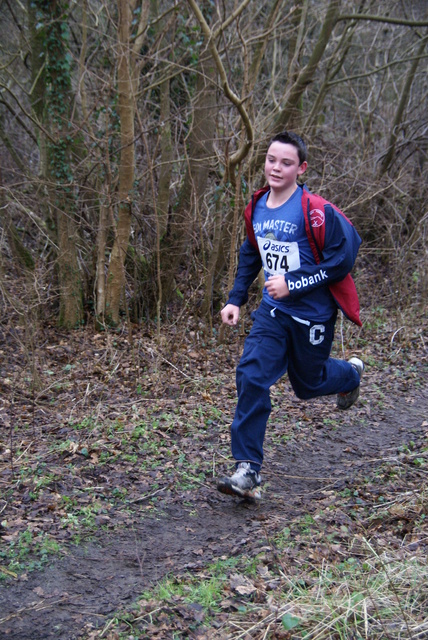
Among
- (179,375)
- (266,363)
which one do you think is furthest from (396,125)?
(266,363)

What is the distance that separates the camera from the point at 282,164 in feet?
12.6

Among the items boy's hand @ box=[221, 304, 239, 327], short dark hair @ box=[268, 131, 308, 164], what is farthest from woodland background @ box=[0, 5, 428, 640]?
short dark hair @ box=[268, 131, 308, 164]

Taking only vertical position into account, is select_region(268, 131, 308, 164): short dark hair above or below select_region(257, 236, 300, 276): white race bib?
above

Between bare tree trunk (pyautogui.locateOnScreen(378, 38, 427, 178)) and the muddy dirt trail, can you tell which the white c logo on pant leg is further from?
bare tree trunk (pyautogui.locateOnScreen(378, 38, 427, 178))

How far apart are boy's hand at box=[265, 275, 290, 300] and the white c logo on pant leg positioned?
35 centimetres

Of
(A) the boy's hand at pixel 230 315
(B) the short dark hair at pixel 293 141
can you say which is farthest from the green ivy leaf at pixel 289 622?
(B) the short dark hair at pixel 293 141

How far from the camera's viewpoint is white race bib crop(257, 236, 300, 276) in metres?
3.88

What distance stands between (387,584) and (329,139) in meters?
10.3

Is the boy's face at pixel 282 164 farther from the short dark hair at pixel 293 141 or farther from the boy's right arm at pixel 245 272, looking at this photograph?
the boy's right arm at pixel 245 272

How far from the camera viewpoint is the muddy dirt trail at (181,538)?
8.98 ft

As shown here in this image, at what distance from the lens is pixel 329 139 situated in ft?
38.6

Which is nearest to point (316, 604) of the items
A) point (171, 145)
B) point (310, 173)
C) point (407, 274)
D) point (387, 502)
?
point (387, 502)

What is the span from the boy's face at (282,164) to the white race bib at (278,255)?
36cm

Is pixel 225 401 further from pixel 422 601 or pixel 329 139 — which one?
pixel 329 139
